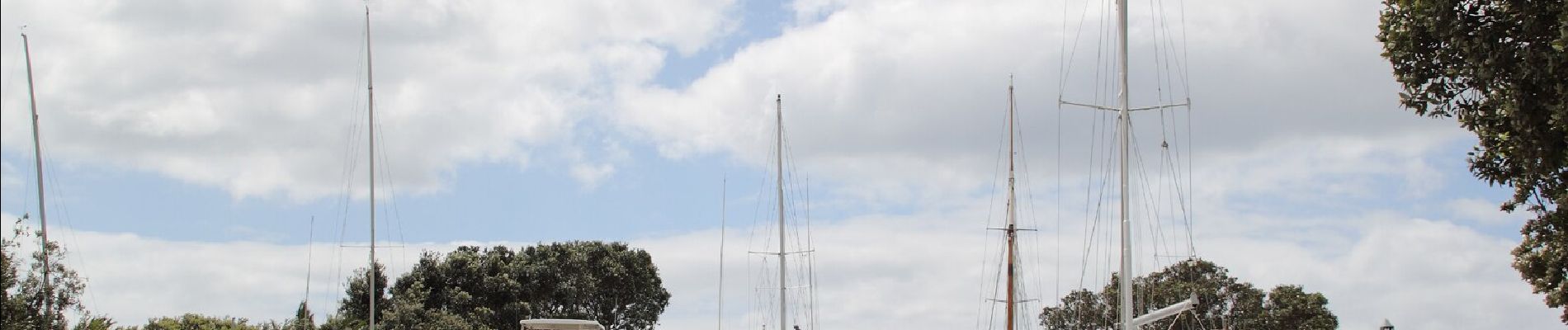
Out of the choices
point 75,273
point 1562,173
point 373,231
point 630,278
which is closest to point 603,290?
point 630,278

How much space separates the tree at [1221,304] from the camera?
73688 millimetres

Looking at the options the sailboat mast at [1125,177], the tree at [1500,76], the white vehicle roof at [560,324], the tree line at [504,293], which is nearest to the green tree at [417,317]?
the tree line at [504,293]

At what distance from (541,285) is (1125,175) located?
44.7 m

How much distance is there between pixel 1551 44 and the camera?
23.1 metres

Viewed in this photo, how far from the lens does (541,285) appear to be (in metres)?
72.4

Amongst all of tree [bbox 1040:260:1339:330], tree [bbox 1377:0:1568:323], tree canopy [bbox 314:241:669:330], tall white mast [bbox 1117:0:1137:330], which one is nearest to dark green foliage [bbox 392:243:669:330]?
tree canopy [bbox 314:241:669:330]

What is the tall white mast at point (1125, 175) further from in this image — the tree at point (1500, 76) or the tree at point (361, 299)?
the tree at point (361, 299)

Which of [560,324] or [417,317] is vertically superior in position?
[417,317]

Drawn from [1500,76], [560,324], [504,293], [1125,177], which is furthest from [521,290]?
[1500,76]

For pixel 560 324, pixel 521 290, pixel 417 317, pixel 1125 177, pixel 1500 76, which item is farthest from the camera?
pixel 521 290

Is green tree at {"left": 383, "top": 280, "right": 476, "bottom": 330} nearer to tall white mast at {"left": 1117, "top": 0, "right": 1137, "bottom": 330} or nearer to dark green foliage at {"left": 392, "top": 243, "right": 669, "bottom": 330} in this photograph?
dark green foliage at {"left": 392, "top": 243, "right": 669, "bottom": 330}

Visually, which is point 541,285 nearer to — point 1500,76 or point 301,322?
point 301,322

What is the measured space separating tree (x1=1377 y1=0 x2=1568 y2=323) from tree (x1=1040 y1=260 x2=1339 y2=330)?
4666 cm

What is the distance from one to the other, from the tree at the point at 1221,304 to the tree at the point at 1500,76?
1837 inches
